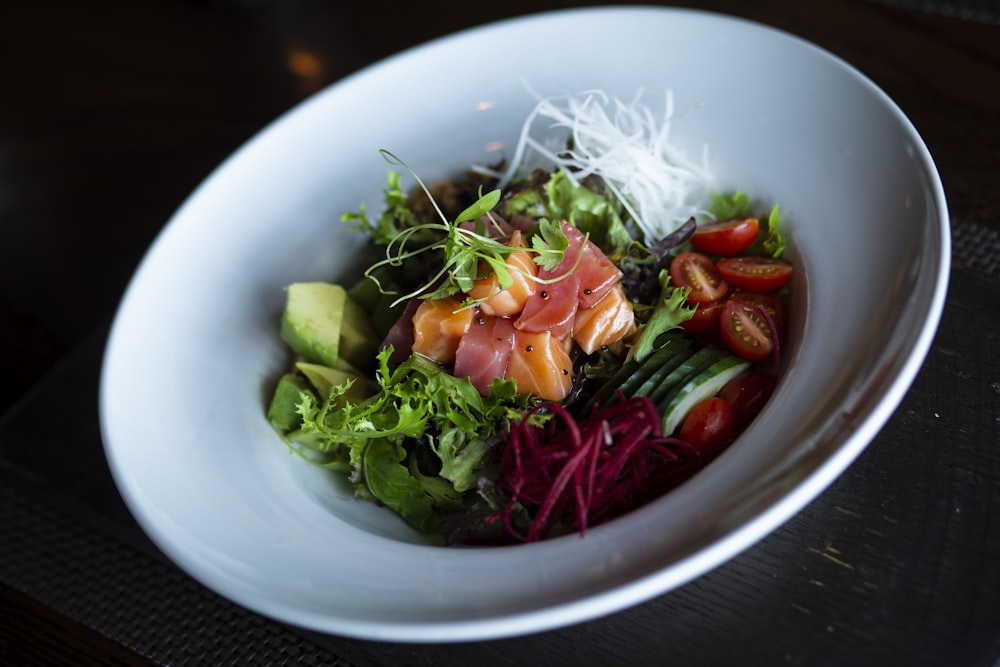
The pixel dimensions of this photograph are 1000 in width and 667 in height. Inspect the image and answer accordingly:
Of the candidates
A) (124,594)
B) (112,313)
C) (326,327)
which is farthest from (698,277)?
(112,313)

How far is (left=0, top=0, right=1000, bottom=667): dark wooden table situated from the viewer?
157 cm

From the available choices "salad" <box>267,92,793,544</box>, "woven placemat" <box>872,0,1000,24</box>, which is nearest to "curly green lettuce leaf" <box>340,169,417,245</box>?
"salad" <box>267,92,793,544</box>

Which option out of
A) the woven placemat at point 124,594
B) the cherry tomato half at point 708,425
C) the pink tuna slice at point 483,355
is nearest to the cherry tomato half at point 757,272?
the cherry tomato half at point 708,425

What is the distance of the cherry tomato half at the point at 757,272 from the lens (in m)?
2.11

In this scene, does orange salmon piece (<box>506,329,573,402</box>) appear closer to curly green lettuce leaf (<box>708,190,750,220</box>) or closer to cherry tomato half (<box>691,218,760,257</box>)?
cherry tomato half (<box>691,218,760,257</box>)

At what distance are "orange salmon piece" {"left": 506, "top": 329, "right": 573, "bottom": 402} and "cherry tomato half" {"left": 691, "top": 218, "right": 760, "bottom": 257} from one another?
2.04 ft

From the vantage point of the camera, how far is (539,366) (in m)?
1.94

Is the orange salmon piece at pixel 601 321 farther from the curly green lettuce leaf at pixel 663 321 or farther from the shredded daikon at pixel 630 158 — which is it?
the shredded daikon at pixel 630 158

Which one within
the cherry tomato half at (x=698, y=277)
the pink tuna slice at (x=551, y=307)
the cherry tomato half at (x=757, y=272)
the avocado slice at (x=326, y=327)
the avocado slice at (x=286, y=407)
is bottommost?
the avocado slice at (x=286, y=407)

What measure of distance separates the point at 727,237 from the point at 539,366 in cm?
72

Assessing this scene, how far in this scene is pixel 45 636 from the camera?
1950mm

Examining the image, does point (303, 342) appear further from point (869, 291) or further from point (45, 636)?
point (869, 291)

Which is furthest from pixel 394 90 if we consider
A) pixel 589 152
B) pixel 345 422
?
pixel 345 422

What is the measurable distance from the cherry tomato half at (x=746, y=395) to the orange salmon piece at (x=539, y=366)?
0.41m
